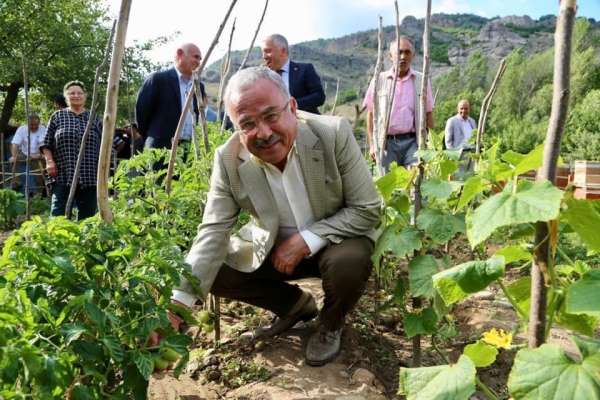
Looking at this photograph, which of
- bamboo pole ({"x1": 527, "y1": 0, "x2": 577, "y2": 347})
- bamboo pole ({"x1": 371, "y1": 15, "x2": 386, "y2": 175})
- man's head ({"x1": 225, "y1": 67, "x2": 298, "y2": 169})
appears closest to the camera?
bamboo pole ({"x1": 527, "y1": 0, "x2": 577, "y2": 347})

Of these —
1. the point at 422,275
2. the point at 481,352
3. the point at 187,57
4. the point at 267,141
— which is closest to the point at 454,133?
the point at 187,57

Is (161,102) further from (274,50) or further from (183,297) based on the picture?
(183,297)

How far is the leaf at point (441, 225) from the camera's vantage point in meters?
1.64

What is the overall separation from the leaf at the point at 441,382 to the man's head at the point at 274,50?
315 cm

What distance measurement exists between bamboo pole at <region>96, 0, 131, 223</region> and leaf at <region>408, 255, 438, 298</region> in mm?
932

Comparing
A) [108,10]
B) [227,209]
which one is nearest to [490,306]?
[227,209]

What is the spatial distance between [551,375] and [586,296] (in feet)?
0.48

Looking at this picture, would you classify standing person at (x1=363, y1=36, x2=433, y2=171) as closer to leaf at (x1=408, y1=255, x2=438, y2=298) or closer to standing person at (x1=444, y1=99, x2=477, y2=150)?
standing person at (x1=444, y1=99, x2=477, y2=150)

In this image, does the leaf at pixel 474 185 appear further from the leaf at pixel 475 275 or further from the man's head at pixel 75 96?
the man's head at pixel 75 96

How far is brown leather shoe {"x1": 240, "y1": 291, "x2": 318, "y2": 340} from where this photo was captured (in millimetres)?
2402

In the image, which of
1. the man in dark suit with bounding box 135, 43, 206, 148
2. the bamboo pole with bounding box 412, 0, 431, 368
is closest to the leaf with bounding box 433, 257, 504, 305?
the bamboo pole with bounding box 412, 0, 431, 368

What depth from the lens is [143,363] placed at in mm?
1239

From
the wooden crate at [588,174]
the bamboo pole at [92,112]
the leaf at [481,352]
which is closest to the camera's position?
the leaf at [481,352]

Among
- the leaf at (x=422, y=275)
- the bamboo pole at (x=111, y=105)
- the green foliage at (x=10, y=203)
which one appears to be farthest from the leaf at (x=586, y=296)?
the green foliage at (x=10, y=203)
